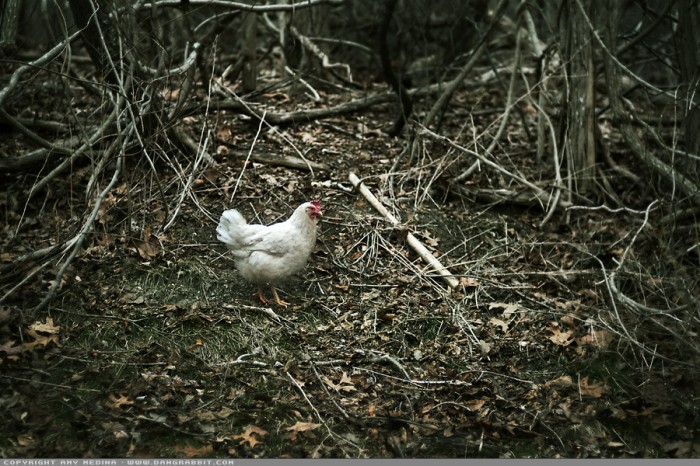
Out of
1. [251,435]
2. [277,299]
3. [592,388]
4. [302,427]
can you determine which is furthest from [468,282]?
[251,435]

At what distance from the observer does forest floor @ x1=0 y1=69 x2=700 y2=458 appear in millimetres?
4973

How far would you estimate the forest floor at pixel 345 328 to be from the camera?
4.97 m

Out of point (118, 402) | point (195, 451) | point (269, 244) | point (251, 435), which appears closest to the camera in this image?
point (195, 451)

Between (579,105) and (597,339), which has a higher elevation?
(579,105)

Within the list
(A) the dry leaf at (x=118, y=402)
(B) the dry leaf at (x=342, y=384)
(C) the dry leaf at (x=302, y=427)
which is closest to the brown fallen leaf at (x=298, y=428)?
(C) the dry leaf at (x=302, y=427)

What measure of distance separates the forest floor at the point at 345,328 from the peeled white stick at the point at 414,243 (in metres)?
0.08

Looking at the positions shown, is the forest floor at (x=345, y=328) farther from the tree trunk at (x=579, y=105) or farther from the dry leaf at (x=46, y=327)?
the tree trunk at (x=579, y=105)

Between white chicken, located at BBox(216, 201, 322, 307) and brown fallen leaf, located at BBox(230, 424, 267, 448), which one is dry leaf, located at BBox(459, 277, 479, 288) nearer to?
white chicken, located at BBox(216, 201, 322, 307)

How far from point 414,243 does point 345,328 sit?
4.44ft

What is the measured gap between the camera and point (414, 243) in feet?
23.3

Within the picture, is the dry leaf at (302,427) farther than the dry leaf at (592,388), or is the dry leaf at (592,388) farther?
the dry leaf at (592,388)

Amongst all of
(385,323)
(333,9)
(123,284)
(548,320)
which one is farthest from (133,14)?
(333,9)

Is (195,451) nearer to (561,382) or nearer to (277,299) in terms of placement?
(277,299)

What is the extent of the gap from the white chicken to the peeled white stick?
1339 millimetres
